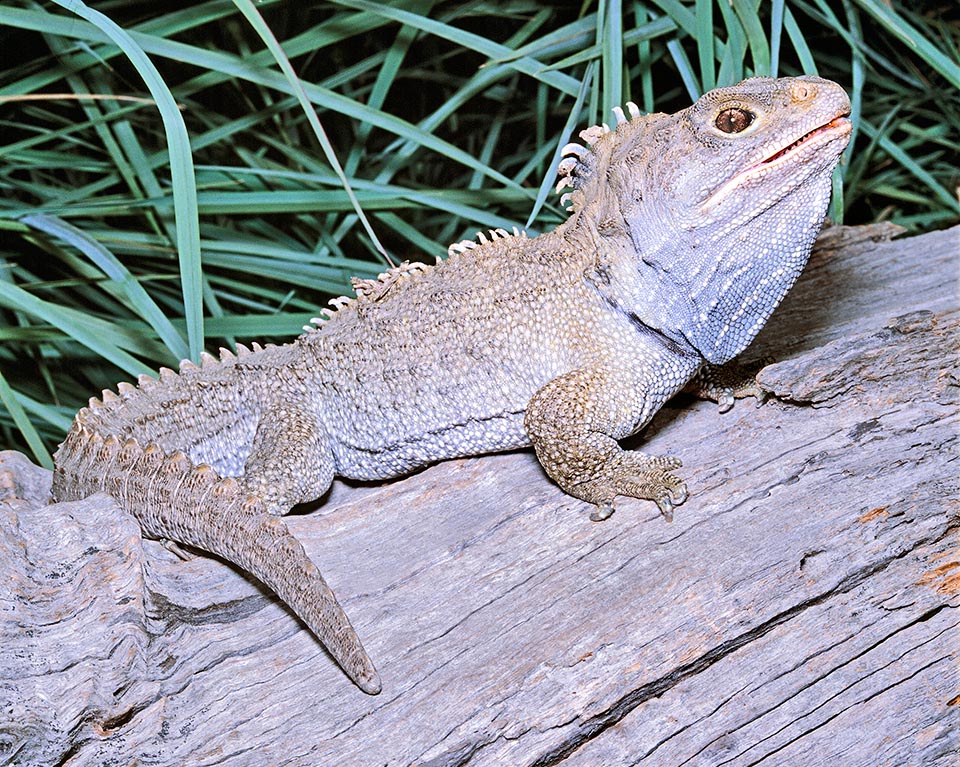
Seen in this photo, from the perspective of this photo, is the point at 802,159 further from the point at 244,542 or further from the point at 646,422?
the point at 244,542

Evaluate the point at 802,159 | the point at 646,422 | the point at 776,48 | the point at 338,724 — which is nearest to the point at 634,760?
the point at 338,724

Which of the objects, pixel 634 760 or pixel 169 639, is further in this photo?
pixel 169 639

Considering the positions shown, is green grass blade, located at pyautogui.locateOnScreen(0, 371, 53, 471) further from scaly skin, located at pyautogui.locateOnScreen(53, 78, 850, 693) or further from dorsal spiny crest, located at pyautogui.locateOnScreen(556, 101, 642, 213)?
dorsal spiny crest, located at pyautogui.locateOnScreen(556, 101, 642, 213)

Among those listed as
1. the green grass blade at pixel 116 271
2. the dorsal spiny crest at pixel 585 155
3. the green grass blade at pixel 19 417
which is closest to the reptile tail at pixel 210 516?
the green grass blade at pixel 19 417

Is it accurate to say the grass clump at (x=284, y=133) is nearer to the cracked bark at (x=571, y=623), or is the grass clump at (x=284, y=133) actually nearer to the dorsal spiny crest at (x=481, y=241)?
the dorsal spiny crest at (x=481, y=241)

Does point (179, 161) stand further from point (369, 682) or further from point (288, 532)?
point (369, 682)

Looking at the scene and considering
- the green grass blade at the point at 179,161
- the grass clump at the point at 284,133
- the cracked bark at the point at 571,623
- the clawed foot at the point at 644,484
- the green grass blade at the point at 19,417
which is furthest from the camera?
the grass clump at the point at 284,133

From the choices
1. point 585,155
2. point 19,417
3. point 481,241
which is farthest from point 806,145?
point 19,417
